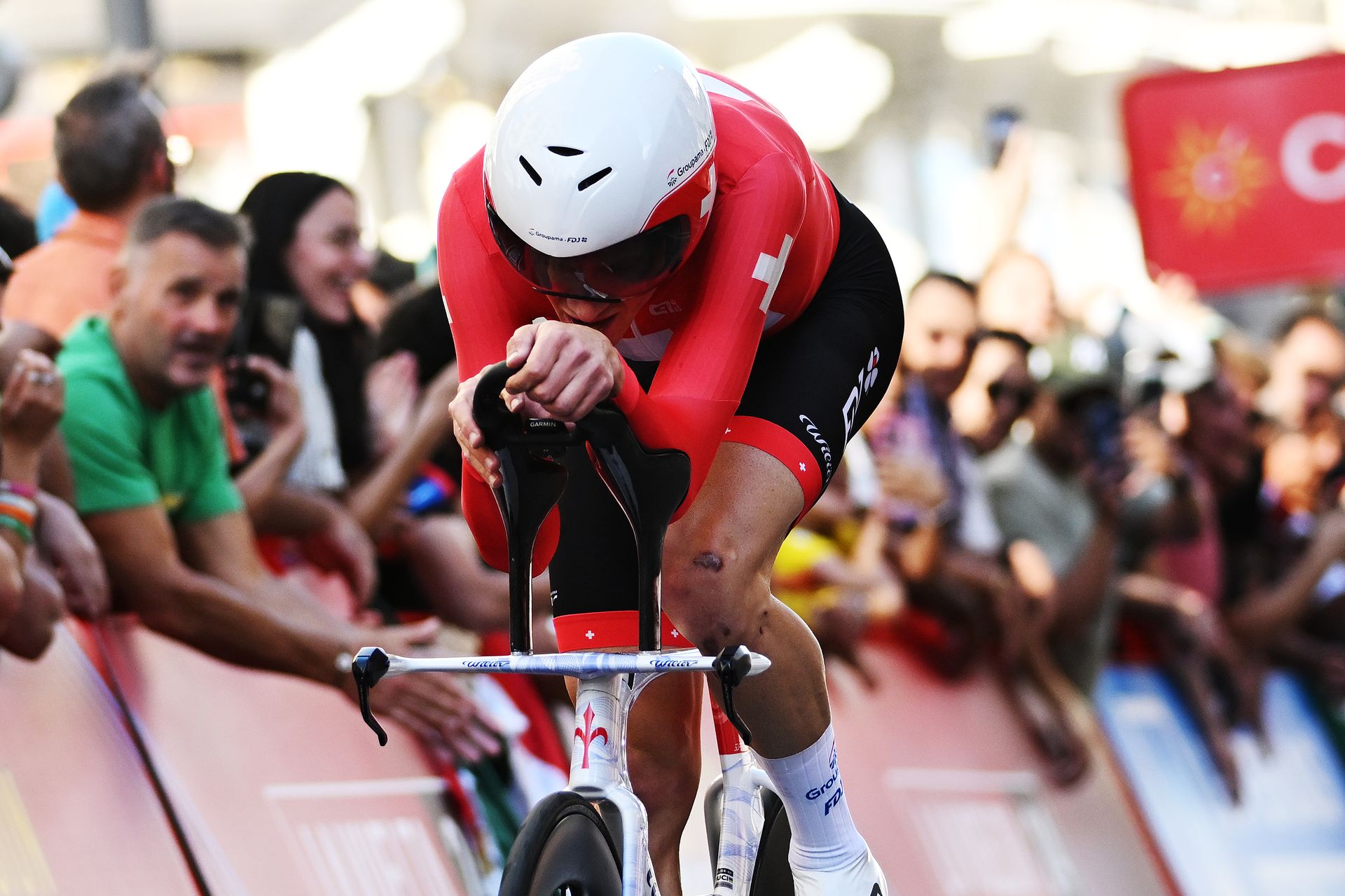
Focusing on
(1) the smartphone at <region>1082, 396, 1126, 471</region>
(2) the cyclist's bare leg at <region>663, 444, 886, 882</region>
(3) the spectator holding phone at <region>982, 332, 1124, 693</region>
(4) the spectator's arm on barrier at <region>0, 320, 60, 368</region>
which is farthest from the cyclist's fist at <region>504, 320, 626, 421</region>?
(1) the smartphone at <region>1082, 396, 1126, 471</region>

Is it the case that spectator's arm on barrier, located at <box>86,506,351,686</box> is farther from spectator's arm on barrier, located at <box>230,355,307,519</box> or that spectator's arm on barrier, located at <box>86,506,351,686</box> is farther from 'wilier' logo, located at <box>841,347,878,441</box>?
'wilier' logo, located at <box>841,347,878,441</box>

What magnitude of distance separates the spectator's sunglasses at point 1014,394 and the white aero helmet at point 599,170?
5.61m

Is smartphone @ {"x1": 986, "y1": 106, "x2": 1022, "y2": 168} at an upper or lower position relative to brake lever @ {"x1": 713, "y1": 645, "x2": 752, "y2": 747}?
lower

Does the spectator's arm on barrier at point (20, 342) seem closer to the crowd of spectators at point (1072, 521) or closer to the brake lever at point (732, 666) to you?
the brake lever at point (732, 666)

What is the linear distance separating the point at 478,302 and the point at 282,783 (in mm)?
2159

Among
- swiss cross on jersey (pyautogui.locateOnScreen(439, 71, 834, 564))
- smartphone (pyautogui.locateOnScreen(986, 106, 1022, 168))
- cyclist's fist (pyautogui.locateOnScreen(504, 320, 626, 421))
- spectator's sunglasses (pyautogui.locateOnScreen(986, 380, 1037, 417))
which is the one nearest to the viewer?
cyclist's fist (pyautogui.locateOnScreen(504, 320, 626, 421))

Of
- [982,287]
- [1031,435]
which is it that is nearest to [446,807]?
[1031,435]

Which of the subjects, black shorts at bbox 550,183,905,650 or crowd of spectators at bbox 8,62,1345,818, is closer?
black shorts at bbox 550,183,905,650

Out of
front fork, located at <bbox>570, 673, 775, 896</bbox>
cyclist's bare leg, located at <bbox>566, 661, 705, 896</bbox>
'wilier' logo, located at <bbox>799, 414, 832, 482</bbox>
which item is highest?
'wilier' logo, located at <bbox>799, 414, 832, 482</bbox>

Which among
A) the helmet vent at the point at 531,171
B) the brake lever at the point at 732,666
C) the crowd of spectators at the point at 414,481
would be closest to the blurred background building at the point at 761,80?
the crowd of spectators at the point at 414,481

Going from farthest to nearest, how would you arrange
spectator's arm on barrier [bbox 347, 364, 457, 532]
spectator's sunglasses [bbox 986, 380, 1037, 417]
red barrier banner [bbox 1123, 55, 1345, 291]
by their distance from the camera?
red barrier banner [bbox 1123, 55, 1345, 291] < spectator's sunglasses [bbox 986, 380, 1037, 417] < spectator's arm on barrier [bbox 347, 364, 457, 532]

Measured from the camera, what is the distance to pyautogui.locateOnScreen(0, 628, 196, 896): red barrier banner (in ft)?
13.3

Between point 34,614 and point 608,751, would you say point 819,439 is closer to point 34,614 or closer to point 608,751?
point 608,751

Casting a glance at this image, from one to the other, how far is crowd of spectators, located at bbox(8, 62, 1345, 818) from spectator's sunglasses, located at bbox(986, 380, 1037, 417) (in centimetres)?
2
